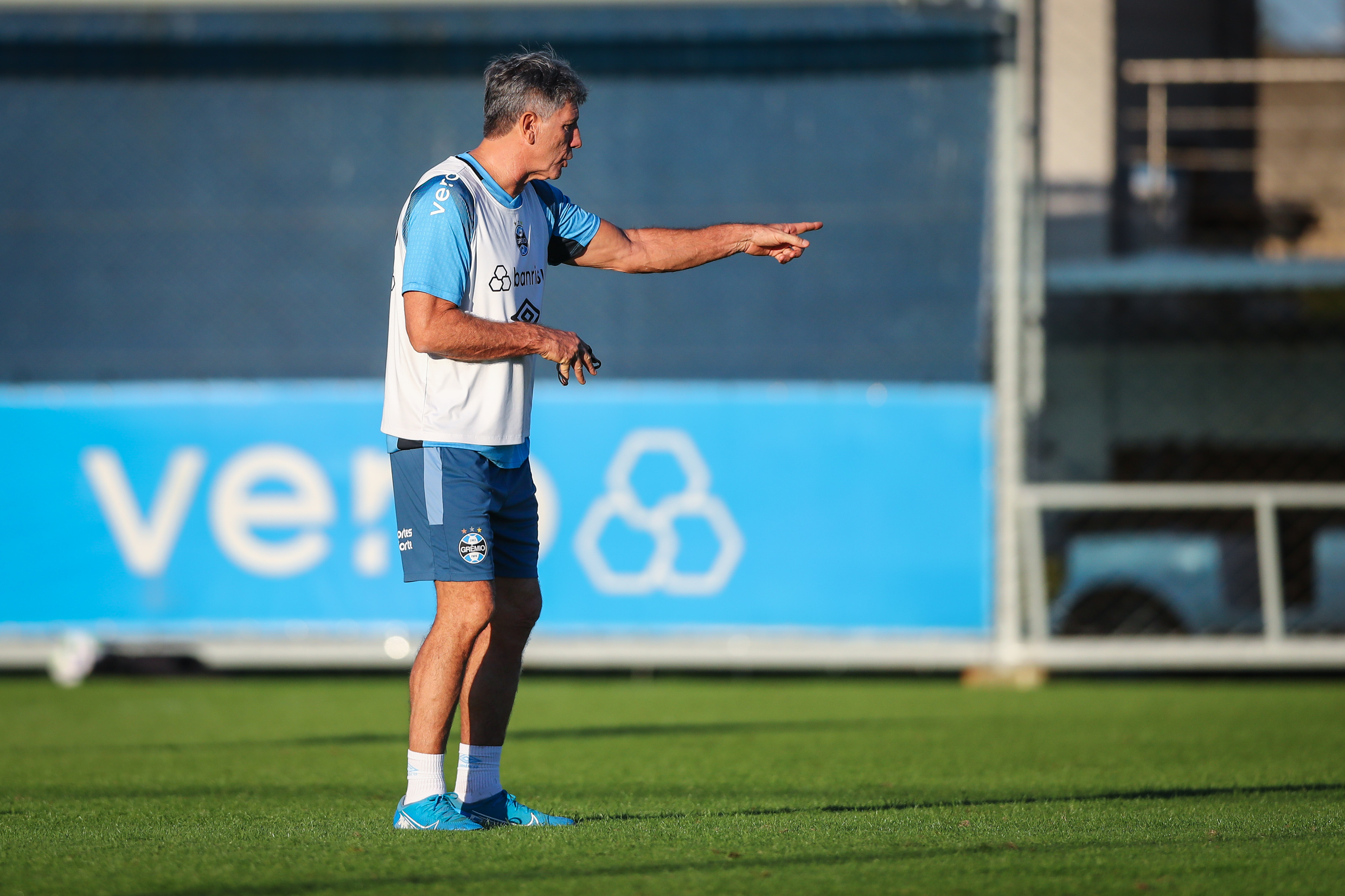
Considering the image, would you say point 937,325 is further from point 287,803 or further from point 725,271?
point 287,803

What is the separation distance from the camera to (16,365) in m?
10.4

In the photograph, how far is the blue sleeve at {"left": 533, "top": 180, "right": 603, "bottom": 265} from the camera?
3.70 m

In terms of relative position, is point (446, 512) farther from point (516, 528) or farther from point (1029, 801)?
point (1029, 801)

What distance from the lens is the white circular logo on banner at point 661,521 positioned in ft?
24.9

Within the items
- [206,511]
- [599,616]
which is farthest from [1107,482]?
[206,511]

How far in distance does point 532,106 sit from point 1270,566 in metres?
5.58

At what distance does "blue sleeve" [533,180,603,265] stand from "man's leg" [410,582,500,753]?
2.89 ft

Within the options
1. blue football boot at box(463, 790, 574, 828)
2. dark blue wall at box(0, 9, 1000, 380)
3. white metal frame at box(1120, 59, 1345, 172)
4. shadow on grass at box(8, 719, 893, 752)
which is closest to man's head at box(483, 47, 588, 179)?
blue football boot at box(463, 790, 574, 828)

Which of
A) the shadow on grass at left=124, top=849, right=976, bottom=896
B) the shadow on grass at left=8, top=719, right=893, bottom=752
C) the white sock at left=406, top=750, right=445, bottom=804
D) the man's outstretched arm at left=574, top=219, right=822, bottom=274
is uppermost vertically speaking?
the man's outstretched arm at left=574, top=219, right=822, bottom=274

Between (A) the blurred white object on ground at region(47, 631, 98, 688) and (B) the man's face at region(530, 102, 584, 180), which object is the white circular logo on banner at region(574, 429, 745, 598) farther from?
(B) the man's face at region(530, 102, 584, 180)

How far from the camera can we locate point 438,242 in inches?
128

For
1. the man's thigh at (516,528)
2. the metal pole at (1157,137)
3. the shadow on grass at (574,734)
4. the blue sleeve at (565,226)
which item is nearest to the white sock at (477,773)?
the man's thigh at (516,528)

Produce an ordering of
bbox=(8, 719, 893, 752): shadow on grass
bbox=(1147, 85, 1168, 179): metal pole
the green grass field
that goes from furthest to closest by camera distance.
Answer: bbox=(1147, 85, 1168, 179): metal pole < bbox=(8, 719, 893, 752): shadow on grass < the green grass field

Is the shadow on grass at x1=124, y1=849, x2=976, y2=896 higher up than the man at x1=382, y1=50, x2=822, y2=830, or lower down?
lower down
